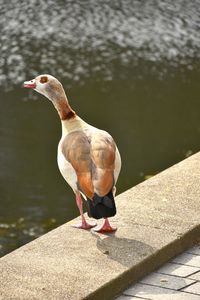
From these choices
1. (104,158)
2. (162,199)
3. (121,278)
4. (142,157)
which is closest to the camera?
(121,278)

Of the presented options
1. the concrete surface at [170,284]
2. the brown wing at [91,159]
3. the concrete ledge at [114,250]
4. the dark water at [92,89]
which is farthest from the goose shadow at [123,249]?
the dark water at [92,89]

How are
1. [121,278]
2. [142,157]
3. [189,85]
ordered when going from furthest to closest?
1. [189,85]
2. [142,157]
3. [121,278]

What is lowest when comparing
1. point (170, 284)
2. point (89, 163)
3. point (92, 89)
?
point (92, 89)

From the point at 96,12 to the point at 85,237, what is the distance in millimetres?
9207

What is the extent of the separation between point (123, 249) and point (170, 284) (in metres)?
0.39

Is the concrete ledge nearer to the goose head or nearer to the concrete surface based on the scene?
the concrete surface

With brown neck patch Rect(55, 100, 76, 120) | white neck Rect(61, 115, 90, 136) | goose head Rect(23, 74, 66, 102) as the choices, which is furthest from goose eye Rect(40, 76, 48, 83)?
white neck Rect(61, 115, 90, 136)

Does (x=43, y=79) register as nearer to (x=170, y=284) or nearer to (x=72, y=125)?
(x=72, y=125)

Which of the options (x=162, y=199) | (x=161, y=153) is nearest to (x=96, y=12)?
(x=161, y=153)

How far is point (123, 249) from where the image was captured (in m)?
5.62

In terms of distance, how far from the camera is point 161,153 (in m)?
9.64

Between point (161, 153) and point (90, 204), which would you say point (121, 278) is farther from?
point (161, 153)

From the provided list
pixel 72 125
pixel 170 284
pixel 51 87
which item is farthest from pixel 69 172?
pixel 170 284

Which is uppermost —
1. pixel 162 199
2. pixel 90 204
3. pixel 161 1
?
pixel 90 204
